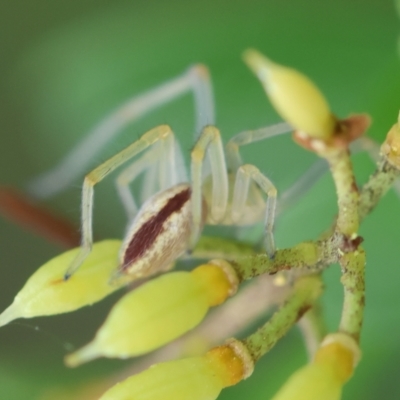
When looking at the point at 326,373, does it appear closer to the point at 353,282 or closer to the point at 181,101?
the point at 353,282

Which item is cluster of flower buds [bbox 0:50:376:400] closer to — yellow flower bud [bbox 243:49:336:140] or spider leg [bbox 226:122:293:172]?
yellow flower bud [bbox 243:49:336:140]

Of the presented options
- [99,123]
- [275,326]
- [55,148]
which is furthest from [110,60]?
[275,326]

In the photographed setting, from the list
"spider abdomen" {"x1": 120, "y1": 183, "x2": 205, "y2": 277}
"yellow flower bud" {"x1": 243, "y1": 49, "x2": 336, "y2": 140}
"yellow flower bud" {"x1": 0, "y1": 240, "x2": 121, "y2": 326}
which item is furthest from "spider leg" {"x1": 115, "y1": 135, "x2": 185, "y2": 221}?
"yellow flower bud" {"x1": 243, "y1": 49, "x2": 336, "y2": 140}

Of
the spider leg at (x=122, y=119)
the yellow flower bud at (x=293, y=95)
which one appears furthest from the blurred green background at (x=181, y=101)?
the yellow flower bud at (x=293, y=95)

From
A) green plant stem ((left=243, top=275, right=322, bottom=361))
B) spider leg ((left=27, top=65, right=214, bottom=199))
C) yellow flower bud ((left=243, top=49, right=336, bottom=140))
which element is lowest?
green plant stem ((left=243, top=275, right=322, bottom=361))

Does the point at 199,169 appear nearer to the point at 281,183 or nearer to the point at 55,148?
the point at 281,183

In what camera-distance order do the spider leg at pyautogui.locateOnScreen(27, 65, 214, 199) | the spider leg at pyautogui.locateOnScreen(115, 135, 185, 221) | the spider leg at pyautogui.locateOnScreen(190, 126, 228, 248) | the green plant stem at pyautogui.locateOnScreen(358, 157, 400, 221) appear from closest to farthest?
the green plant stem at pyautogui.locateOnScreen(358, 157, 400, 221) < the spider leg at pyautogui.locateOnScreen(190, 126, 228, 248) < the spider leg at pyautogui.locateOnScreen(115, 135, 185, 221) < the spider leg at pyautogui.locateOnScreen(27, 65, 214, 199)

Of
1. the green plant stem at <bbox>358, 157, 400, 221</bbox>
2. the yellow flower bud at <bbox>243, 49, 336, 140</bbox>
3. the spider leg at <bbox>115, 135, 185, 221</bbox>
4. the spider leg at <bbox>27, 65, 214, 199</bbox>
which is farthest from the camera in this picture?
the spider leg at <bbox>27, 65, 214, 199</bbox>
